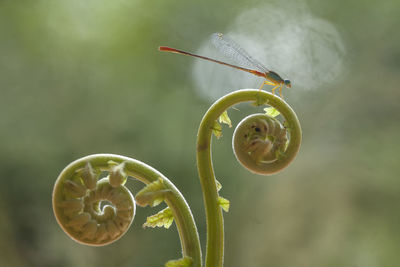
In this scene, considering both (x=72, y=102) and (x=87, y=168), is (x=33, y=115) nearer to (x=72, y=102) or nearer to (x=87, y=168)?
(x=72, y=102)

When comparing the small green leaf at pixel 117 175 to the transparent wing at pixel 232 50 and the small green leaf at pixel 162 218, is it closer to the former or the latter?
the small green leaf at pixel 162 218

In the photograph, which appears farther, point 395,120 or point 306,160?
point 306,160

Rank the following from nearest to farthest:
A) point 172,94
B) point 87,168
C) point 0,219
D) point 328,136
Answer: point 87,168
point 0,219
point 328,136
point 172,94

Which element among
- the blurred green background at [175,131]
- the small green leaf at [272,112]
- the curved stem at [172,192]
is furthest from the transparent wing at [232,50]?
the blurred green background at [175,131]

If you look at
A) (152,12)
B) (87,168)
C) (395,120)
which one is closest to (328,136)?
(395,120)

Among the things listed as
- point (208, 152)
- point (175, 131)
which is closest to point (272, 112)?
point (208, 152)

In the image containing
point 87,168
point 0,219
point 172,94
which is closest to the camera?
point 87,168

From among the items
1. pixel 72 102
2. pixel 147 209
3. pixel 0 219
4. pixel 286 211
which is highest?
pixel 72 102

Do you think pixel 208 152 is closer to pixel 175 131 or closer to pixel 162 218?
pixel 162 218
